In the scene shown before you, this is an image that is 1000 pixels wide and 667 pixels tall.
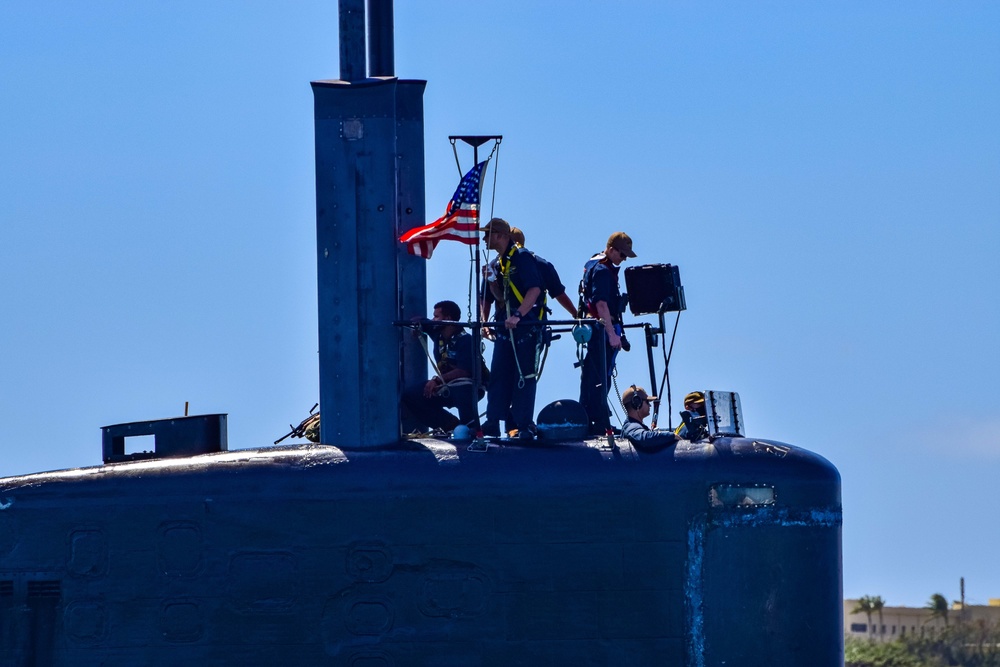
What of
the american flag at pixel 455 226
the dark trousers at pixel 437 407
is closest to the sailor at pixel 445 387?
the dark trousers at pixel 437 407

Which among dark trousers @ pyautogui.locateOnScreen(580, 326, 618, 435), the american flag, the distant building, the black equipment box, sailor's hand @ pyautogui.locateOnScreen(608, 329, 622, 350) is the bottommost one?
the distant building

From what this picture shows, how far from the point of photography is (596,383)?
1552 centimetres

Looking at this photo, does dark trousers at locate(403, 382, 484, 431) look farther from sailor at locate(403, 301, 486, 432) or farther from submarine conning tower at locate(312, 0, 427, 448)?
submarine conning tower at locate(312, 0, 427, 448)

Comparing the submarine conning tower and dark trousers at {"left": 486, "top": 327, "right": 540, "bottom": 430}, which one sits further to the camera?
dark trousers at {"left": 486, "top": 327, "right": 540, "bottom": 430}

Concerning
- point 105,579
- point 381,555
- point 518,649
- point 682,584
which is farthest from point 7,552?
point 682,584

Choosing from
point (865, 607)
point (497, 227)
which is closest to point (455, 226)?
point (497, 227)

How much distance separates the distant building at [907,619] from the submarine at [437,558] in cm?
6895

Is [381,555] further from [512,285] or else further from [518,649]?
[512,285]

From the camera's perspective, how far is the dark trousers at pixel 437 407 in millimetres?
15711

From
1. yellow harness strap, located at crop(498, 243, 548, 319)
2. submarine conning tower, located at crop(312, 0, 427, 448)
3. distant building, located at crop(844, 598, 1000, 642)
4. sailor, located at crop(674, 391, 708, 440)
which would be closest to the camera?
sailor, located at crop(674, 391, 708, 440)

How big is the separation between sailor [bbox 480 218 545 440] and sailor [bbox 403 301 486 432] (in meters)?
0.16

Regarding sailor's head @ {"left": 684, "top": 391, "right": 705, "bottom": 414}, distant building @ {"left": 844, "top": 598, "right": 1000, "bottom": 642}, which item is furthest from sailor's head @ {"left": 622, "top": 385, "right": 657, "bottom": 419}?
distant building @ {"left": 844, "top": 598, "right": 1000, "bottom": 642}

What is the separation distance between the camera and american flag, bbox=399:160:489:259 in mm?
15289

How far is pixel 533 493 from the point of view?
540 inches
